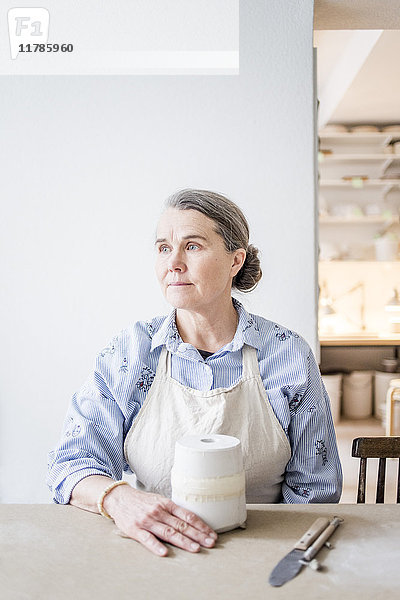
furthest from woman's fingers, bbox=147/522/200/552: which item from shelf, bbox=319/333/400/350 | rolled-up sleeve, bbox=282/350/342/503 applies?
shelf, bbox=319/333/400/350

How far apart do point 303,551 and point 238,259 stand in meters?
0.87

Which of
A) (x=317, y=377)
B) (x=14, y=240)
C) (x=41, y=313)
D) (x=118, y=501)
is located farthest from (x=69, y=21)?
(x=118, y=501)

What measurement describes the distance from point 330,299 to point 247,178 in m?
3.43

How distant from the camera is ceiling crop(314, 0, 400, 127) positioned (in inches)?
99.2

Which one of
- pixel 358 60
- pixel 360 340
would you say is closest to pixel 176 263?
pixel 358 60

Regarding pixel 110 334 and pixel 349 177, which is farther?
pixel 349 177

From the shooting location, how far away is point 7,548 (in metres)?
1.12

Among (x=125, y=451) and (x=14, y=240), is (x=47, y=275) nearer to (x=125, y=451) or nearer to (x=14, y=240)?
(x=14, y=240)

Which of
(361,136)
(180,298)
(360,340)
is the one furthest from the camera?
(361,136)

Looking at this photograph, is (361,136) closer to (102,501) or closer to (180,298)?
(180,298)

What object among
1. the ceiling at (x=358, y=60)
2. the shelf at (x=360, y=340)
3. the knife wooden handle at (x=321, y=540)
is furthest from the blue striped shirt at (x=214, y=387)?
the shelf at (x=360, y=340)

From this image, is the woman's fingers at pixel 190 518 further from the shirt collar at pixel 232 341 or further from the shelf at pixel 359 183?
the shelf at pixel 359 183

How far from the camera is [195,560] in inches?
42.3

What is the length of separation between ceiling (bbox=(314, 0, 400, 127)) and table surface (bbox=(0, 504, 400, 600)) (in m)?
1.97
